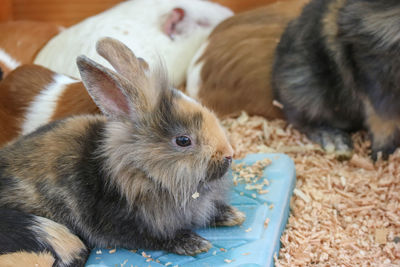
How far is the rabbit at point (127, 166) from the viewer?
6.07 ft

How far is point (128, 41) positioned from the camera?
11.3ft

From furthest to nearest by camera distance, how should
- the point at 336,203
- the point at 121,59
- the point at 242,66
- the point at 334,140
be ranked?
the point at 242,66 < the point at 334,140 < the point at 336,203 < the point at 121,59

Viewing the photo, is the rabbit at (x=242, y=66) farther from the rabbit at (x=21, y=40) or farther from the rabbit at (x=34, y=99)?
the rabbit at (x=21, y=40)

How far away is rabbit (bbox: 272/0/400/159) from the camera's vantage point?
2582mm

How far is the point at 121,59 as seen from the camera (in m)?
1.94

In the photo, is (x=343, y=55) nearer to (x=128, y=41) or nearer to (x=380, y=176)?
(x=380, y=176)

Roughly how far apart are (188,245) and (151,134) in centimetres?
50

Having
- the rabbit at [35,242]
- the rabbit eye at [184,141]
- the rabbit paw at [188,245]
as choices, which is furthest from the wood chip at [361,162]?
the rabbit at [35,242]

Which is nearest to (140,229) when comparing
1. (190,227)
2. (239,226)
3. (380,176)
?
(190,227)

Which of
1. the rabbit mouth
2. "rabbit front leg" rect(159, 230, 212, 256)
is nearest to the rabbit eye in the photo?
the rabbit mouth

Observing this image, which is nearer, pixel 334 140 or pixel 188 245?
pixel 188 245

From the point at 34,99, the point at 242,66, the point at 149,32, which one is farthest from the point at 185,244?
the point at 149,32

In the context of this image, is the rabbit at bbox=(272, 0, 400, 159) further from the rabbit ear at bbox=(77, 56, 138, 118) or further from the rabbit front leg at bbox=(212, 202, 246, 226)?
the rabbit ear at bbox=(77, 56, 138, 118)

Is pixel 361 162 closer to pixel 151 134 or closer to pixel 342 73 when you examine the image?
pixel 342 73
